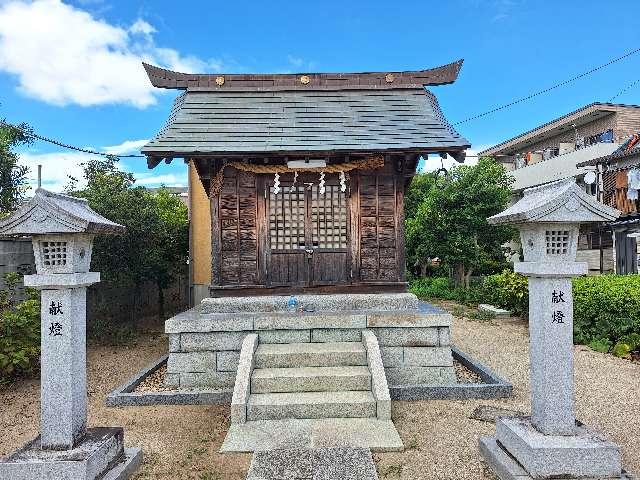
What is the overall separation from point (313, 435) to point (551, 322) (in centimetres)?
341

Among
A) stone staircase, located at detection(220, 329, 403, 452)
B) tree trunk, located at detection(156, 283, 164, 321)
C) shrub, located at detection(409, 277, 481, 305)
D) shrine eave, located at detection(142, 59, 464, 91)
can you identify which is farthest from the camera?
shrub, located at detection(409, 277, 481, 305)

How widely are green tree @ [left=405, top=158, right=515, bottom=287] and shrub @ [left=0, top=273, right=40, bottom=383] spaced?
57.0 ft

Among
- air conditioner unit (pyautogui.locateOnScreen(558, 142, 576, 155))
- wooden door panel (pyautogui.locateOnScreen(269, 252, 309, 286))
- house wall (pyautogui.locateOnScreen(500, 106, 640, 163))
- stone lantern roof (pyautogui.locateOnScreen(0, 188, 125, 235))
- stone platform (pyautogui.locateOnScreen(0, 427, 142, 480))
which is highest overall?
house wall (pyautogui.locateOnScreen(500, 106, 640, 163))

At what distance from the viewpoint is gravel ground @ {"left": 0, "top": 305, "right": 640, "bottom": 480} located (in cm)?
527

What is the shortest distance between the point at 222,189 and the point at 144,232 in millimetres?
4257

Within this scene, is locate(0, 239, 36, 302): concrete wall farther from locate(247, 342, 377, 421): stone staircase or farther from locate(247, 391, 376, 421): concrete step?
locate(247, 391, 376, 421): concrete step

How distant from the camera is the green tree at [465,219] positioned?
20938 mm

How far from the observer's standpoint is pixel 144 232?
12445mm

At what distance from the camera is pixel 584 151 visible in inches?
943

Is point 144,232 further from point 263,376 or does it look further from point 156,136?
point 263,376

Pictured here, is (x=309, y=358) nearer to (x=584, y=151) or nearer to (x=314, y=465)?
(x=314, y=465)

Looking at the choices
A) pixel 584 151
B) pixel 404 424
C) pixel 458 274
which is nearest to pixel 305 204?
pixel 404 424

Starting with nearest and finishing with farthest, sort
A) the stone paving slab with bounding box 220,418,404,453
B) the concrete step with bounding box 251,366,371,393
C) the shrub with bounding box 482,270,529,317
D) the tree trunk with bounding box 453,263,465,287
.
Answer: the stone paving slab with bounding box 220,418,404,453 < the concrete step with bounding box 251,366,371,393 < the shrub with bounding box 482,270,529,317 < the tree trunk with bounding box 453,263,465,287

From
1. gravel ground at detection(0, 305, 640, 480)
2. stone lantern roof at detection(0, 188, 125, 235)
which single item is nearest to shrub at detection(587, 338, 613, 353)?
gravel ground at detection(0, 305, 640, 480)
